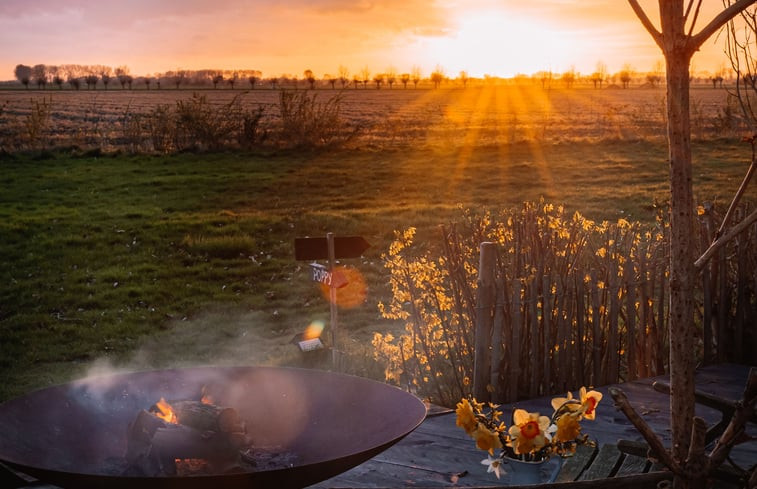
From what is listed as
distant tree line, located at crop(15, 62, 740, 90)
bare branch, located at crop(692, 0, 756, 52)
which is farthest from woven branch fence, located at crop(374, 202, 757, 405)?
distant tree line, located at crop(15, 62, 740, 90)

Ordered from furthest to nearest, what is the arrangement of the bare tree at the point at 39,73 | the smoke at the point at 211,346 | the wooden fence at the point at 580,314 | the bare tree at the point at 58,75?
1. the bare tree at the point at 39,73
2. the bare tree at the point at 58,75
3. the smoke at the point at 211,346
4. the wooden fence at the point at 580,314

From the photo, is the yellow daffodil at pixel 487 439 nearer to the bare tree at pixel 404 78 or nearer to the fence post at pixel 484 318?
the fence post at pixel 484 318

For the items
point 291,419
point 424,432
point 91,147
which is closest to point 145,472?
point 291,419

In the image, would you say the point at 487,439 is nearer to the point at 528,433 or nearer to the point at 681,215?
the point at 528,433

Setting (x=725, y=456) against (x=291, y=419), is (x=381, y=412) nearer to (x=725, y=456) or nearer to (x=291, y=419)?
(x=291, y=419)

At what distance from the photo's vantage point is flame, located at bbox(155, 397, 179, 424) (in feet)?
9.04

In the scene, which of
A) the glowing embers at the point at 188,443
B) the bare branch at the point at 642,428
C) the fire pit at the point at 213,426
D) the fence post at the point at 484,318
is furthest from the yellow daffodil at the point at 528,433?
the fence post at the point at 484,318

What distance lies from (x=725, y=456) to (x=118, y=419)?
84.3 inches

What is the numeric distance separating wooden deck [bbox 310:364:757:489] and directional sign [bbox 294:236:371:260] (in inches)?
Result: 49.6

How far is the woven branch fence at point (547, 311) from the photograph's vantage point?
4.45 metres

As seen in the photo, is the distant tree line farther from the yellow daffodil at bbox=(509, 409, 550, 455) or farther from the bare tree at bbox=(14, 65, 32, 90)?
the yellow daffodil at bbox=(509, 409, 550, 455)

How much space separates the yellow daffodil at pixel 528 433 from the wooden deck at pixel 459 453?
0.52 metres

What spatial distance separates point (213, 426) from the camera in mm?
2701

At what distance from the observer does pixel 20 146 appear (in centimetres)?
1966
